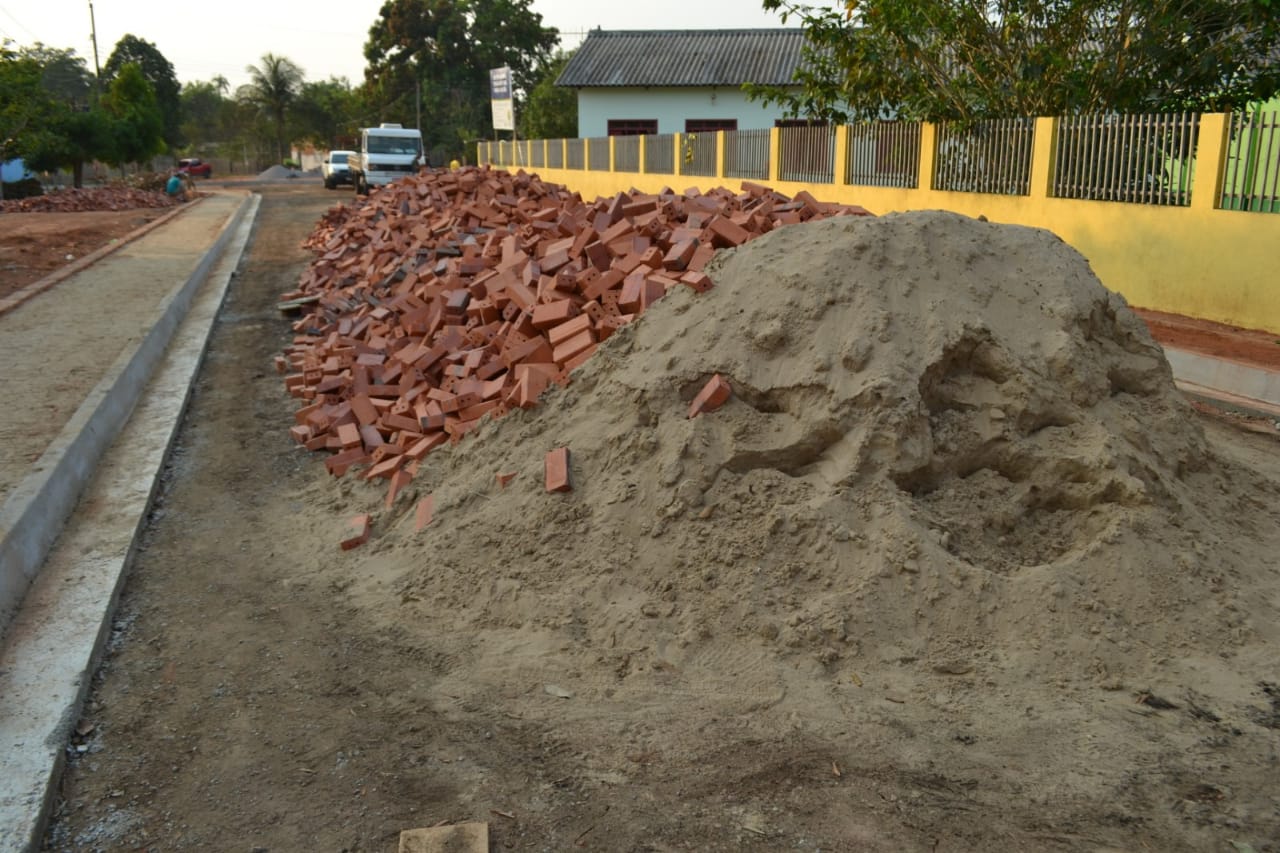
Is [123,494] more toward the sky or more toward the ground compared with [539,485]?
more toward the ground

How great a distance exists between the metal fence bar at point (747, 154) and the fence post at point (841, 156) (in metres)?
2.26

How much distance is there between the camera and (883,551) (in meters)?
4.07

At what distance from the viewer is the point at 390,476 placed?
5.85 metres

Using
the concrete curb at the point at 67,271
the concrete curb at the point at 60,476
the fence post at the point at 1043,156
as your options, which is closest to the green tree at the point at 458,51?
the concrete curb at the point at 67,271

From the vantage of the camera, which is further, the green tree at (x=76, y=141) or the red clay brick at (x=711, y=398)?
the green tree at (x=76, y=141)

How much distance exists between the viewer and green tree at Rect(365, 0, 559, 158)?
50312mm

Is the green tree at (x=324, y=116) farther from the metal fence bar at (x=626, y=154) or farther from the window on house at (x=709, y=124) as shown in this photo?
the metal fence bar at (x=626, y=154)

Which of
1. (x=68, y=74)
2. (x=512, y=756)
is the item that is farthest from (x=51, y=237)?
(x=68, y=74)

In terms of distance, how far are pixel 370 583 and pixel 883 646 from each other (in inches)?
93.2

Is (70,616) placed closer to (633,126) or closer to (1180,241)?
(1180,241)

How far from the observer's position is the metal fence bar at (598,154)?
2520 cm

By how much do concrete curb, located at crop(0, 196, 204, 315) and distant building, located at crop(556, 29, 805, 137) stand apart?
616 inches

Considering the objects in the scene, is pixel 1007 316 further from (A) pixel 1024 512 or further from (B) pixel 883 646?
(B) pixel 883 646

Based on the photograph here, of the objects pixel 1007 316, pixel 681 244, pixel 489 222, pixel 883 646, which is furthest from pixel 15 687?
pixel 489 222
